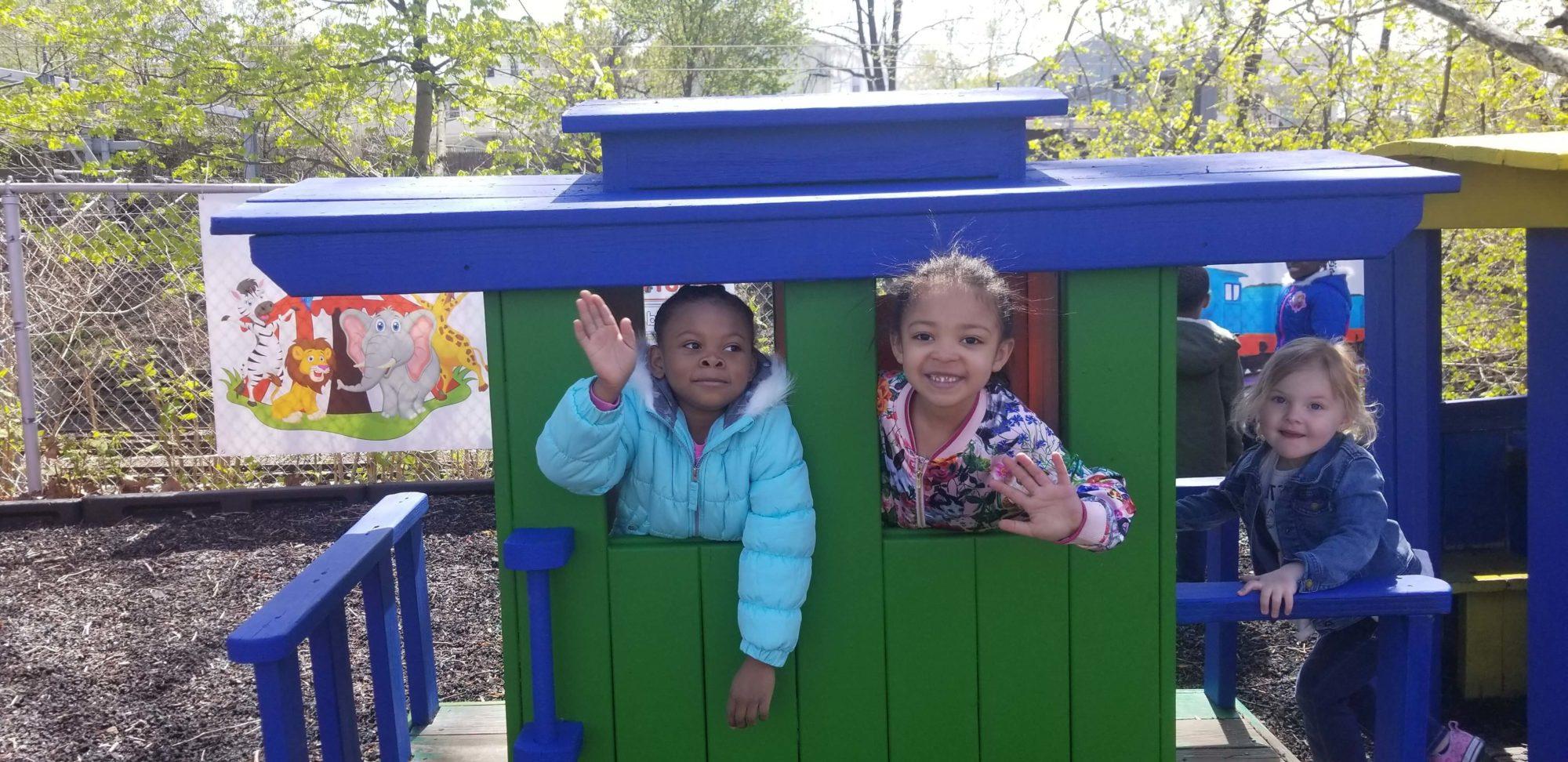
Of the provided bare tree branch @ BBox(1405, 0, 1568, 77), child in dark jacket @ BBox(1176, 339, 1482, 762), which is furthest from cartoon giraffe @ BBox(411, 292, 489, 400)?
bare tree branch @ BBox(1405, 0, 1568, 77)

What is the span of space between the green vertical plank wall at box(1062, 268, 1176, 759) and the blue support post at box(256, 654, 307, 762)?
4.52 ft

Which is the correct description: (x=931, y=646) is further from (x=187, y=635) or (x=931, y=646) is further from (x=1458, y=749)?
(x=187, y=635)

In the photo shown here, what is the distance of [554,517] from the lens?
6.89 feet

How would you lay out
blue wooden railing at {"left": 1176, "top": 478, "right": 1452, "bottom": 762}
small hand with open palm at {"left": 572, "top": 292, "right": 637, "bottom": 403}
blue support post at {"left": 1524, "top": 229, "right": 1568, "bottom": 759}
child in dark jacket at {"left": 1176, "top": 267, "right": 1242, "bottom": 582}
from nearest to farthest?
small hand with open palm at {"left": 572, "top": 292, "right": 637, "bottom": 403} < blue wooden railing at {"left": 1176, "top": 478, "right": 1452, "bottom": 762} < blue support post at {"left": 1524, "top": 229, "right": 1568, "bottom": 759} < child in dark jacket at {"left": 1176, "top": 267, "right": 1242, "bottom": 582}

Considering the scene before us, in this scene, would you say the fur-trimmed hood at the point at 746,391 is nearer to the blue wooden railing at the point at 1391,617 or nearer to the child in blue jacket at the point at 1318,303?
the blue wooden railing at the point at 1391,617

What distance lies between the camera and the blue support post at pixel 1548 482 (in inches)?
109

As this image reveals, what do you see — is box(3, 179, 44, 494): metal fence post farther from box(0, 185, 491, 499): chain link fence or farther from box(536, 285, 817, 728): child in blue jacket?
box(536, 285, 817, 728): child in blue jacket

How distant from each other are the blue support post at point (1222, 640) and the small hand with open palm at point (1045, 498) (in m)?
1.52

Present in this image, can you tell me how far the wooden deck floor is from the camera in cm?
301

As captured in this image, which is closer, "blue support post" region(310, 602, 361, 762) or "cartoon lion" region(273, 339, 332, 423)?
"blue support post" region(310, 602, 361, 762)

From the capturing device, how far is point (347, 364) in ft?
22.2

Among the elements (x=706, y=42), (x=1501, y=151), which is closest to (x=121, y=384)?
(x=1501, y=151)

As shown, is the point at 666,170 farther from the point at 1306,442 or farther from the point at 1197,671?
the point at 1197,671

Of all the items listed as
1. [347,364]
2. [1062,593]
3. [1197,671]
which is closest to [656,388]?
[1062,593]
